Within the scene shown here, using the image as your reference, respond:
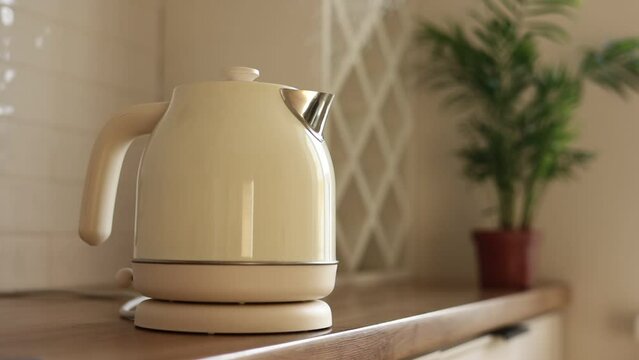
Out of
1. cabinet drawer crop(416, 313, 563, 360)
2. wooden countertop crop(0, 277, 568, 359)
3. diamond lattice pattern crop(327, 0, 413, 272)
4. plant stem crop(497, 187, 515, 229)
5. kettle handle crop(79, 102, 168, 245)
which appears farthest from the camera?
plant stem crop(497, 187, 515, 229)

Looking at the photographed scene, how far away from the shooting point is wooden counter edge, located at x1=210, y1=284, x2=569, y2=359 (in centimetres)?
77

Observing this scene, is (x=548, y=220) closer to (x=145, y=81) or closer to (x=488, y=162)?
(x=488, y=162)

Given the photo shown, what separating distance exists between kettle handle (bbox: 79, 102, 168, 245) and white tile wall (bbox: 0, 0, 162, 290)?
502 millimetres

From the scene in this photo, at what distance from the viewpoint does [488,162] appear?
1.88m

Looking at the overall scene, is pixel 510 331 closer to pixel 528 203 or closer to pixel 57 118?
pixel 528 203

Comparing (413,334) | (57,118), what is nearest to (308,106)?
(413,334)

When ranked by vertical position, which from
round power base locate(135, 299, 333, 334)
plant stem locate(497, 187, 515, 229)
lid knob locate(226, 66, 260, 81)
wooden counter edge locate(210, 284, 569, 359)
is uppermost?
lid knob locate(226, 66, 260, 81)

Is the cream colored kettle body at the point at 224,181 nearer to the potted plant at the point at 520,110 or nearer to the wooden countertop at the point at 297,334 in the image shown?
the wooden countertop at the point at 297,334

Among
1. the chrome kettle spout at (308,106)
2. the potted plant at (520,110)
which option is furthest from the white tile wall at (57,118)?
the potted plant at (520,110)

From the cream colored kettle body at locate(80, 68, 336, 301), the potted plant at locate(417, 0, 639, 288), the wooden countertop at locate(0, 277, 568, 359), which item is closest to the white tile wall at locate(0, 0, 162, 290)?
the wooden countertop at locate(0, 277, 568, 359)

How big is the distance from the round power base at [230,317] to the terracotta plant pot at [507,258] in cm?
104

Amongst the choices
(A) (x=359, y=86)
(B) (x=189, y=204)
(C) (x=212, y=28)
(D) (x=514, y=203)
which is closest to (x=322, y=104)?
(B) (x=189, y=204)

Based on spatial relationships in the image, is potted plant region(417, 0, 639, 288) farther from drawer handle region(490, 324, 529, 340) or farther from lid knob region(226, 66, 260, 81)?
lid knob region(226, 66, 260, 81)

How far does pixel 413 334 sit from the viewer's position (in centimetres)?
102
